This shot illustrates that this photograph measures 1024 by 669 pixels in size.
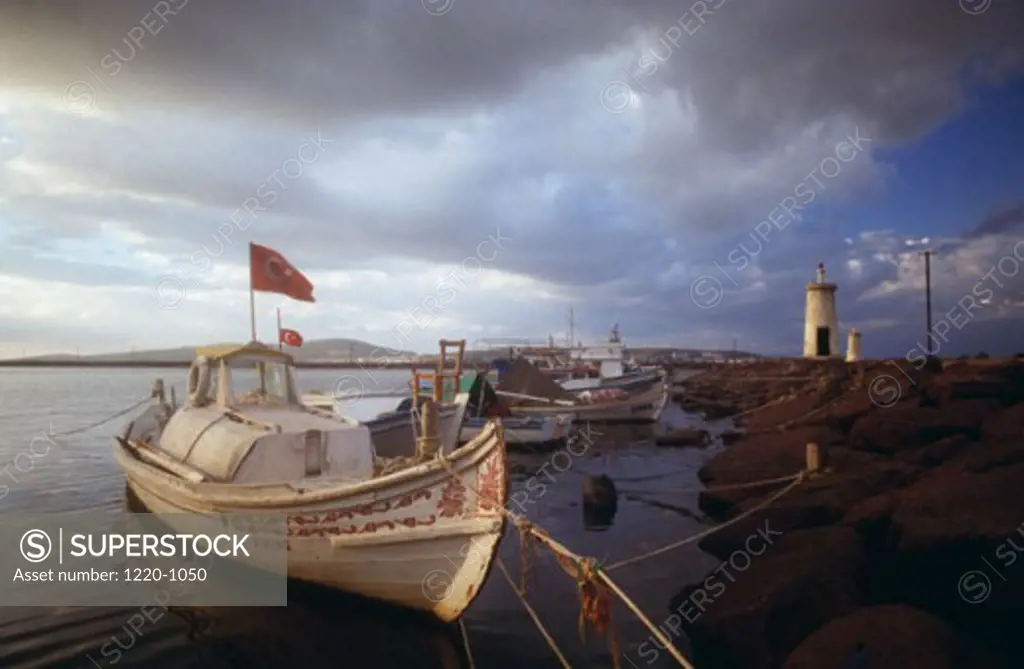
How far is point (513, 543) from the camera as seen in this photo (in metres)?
13.7

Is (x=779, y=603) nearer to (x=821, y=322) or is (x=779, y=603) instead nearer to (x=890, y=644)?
(x=890, y=644)

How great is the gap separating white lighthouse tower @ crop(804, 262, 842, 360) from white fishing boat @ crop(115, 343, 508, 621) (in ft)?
105

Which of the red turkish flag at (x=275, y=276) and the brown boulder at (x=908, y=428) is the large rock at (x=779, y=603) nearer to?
the brown boulder at (x=908, y=428)

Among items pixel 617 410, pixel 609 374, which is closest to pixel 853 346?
pixel 617 410

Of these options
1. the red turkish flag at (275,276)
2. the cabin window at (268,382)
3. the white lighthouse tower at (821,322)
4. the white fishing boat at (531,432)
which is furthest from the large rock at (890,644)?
the white lighthouse tower at (821,322)

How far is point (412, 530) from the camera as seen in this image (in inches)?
317

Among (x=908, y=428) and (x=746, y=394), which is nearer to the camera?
(x=908, y=428)

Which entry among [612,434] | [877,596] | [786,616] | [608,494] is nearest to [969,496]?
[877,596]

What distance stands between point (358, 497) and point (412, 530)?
3.03 feet

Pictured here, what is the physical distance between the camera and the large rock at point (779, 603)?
22.7ft

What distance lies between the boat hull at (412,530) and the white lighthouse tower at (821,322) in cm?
3315

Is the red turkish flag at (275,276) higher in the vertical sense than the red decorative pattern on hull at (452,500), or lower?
higher

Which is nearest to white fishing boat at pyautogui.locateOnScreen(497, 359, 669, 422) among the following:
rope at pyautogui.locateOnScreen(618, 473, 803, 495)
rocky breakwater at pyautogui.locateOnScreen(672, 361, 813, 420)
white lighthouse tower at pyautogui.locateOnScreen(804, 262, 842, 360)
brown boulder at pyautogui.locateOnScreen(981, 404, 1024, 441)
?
rocky breakwater at pyautogui.locateOnScreen(672, 361, 813, 420)

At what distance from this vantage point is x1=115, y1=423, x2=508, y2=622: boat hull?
25.7 ft
